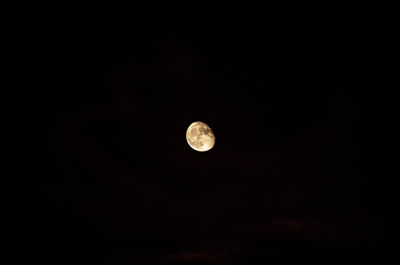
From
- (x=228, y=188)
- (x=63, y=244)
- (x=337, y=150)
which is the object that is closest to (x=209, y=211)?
(x=228, y=188)

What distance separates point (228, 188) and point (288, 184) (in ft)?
4.40

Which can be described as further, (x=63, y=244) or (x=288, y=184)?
(x=288, y=184)

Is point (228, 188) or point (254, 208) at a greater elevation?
point (228, 188)

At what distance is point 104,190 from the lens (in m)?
6.43

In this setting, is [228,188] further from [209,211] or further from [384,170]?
[384,170]

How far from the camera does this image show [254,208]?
605cm

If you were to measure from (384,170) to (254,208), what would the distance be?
326cm

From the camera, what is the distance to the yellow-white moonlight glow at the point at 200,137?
6695 mm

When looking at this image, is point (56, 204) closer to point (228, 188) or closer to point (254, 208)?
point (228, 188)

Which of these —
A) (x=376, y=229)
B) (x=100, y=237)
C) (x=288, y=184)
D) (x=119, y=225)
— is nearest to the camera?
(x=376, y=229)

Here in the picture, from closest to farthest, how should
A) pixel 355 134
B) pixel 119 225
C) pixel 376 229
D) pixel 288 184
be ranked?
1. pixel 376 229
2. pixel 119 225
3. pixel 288 184
4. pixel 355 134

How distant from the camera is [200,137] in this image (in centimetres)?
673

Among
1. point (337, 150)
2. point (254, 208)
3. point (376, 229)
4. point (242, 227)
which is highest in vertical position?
point (337, 150)

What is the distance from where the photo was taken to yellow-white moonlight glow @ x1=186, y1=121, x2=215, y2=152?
6.70 metres
